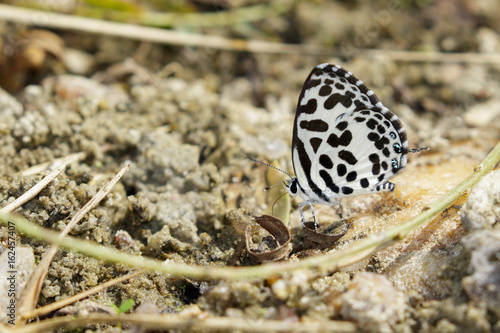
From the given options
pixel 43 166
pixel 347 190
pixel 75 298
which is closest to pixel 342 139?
pixel 347 190

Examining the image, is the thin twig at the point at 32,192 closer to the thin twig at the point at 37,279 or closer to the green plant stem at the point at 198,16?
the thin twig at the point at 37,279

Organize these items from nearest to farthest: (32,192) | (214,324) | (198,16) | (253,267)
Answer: (214,324), (253,267), (32,192), (198,16)

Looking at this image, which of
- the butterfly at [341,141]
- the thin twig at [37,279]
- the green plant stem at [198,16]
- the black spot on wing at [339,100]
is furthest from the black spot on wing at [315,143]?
the green plant stem at [198,16]

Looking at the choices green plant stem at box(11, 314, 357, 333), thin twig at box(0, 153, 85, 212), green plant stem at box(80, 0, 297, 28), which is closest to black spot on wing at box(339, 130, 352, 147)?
green plant stem at box(11, 314, 357, 333)

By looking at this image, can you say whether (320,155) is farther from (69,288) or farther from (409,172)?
(69,288)

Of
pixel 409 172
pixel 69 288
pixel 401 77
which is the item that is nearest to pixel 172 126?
pixel 69 288

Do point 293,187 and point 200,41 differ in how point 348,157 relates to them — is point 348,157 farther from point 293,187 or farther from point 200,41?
point 200,41

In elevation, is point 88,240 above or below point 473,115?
below
